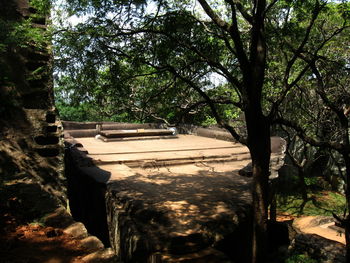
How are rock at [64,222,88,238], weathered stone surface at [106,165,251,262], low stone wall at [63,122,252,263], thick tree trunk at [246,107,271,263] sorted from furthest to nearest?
thick tree trunk at [246,107,271,263], weathered stone surface at [106,165,251,262], low stone wall at [63,122,252,263], rock at [64,222,88,238]

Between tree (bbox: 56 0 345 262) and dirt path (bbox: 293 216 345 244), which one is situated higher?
tree (bbox: 56 0 345 262)

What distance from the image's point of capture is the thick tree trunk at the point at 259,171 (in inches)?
204

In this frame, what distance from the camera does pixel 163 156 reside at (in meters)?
9.21

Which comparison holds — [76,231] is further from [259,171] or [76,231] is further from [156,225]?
[259,171]

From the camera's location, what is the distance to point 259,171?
5.24 meters

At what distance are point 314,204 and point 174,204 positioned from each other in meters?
8.76

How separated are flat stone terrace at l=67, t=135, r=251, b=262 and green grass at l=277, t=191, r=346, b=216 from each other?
3952 mm

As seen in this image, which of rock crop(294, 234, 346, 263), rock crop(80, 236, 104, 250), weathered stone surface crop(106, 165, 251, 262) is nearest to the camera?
rock crop(80, 236, 104, 250)

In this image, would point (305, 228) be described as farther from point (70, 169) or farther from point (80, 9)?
point (80, 9)

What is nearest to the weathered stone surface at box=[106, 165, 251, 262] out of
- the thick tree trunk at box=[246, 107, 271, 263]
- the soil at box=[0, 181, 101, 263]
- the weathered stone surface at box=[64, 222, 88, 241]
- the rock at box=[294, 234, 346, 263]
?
the thick tree trunk at box=[246, 107, 271, 263]

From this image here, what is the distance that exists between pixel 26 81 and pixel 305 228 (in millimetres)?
8608

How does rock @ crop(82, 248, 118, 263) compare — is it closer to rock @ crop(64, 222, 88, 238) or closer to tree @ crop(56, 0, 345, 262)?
rock @ crop(64, 222, 88, 238)

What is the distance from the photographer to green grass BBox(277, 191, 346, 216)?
11.8 m

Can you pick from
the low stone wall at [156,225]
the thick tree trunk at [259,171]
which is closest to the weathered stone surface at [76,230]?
the low stone wall at [156,225]
